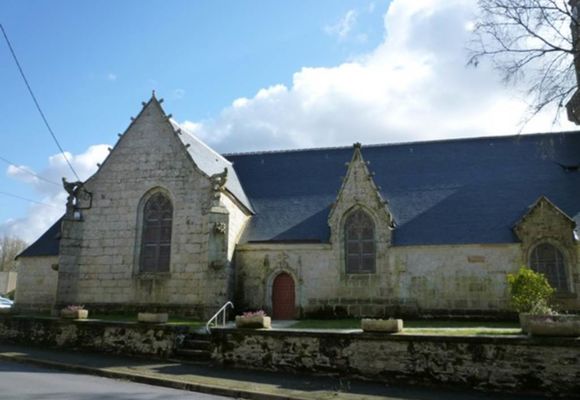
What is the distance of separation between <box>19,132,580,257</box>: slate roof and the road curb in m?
8.51

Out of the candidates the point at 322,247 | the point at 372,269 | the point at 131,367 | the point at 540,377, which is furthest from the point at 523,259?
the point at 131,367

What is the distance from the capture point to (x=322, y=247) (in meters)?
18.8

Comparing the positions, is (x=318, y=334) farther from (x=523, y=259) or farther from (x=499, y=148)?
Answer: (x=499, y=148)

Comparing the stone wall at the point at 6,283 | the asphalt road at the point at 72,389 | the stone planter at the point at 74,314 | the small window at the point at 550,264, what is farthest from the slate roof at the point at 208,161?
the stone wall at the point at 6,283

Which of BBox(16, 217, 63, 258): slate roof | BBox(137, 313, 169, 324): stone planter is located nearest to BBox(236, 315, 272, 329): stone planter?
BBox(137, 313, 169, 324): stone planter

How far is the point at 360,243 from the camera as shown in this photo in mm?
18859

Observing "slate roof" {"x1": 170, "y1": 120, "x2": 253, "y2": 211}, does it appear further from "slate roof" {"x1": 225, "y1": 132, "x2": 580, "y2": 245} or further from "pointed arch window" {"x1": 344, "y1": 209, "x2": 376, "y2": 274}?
"pointed arch window" {"x1": 344, "y1": 209, "x2": 376, "y2": 274}

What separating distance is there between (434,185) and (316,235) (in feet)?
18.4

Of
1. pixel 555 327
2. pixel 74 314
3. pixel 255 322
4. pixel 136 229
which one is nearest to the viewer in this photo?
pixel 555 327

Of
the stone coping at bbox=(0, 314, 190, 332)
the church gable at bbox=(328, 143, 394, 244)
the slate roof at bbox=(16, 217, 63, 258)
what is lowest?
the stone coping at bbox=(0, 314, 190, 332)

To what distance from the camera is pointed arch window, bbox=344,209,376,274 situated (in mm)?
18666

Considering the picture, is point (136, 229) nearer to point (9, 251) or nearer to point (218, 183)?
point (218, 183)

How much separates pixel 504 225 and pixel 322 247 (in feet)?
21.6

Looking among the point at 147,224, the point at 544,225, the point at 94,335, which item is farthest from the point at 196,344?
the point at 544,225
